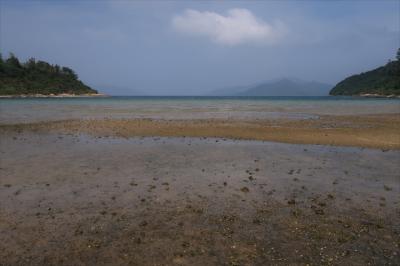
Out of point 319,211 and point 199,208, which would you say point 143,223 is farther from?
point 319,211

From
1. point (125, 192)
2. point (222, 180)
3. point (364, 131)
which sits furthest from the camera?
point (364, 131)

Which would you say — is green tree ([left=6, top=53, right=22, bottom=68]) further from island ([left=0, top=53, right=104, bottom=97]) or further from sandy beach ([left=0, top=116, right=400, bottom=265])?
sandy beach ([left=0, top=116, right=400, bottom=265])

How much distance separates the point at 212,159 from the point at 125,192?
601 cm

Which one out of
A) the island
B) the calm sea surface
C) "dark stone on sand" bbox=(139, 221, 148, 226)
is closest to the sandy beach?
"dark stone on sand" bbox=(139, 221, 148, 226)

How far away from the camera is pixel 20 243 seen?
281 inches

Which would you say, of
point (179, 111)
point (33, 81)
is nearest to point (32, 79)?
point (33, 81)

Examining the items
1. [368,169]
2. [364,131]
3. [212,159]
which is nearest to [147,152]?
[212,159]

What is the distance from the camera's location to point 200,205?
31.5 ft

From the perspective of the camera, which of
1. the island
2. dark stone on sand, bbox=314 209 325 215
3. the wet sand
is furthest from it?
the island

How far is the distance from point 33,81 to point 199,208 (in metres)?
186

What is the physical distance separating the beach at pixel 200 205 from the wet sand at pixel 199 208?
34 mm

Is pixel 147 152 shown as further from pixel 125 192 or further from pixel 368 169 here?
pixel 368 169

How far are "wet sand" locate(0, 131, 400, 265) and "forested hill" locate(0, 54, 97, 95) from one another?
158 meters

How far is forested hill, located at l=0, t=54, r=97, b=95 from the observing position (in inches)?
6289
